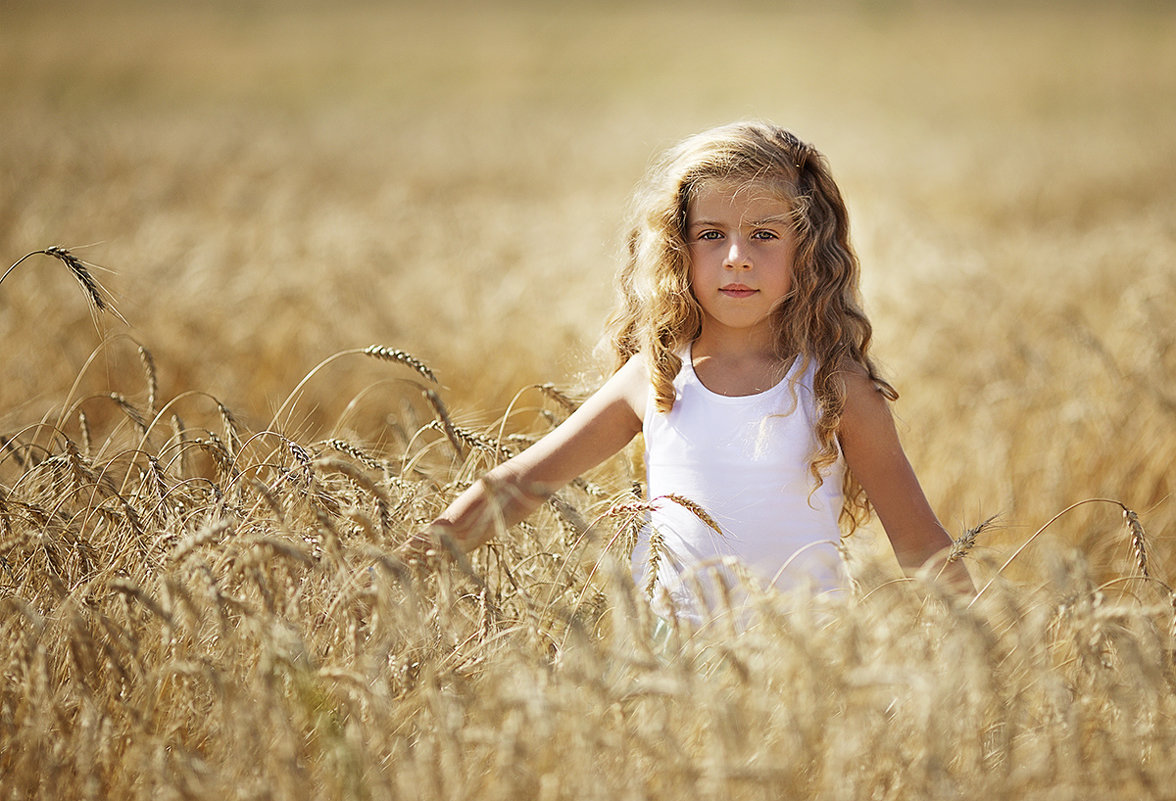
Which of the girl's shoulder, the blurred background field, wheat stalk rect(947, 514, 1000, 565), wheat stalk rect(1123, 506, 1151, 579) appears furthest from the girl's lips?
wheat stalk rect(1123, 506, 1151, 579)

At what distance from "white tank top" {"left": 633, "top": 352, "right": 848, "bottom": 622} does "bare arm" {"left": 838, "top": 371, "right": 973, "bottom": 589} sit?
68mm

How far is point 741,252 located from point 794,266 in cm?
15

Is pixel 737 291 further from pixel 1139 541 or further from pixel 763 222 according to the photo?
pixel 1139 541

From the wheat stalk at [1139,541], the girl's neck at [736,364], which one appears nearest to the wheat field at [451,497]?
the wheat stalk at [1139,541]

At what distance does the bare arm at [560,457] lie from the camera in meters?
1.95

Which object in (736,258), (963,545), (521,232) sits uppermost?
(521,232)

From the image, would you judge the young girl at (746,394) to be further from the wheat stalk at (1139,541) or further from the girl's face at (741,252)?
the wheat stalk at (1139,541)

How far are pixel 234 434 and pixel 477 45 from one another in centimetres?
3499

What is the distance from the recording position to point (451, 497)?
2.24 m

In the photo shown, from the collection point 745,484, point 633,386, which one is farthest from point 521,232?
point 745,484

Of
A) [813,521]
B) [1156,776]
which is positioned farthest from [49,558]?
[1156,776]

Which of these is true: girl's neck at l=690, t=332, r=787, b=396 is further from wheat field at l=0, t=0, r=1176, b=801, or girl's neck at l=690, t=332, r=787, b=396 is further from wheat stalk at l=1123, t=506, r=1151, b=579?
wheat stalk at l=1123, t=506, r=1151, b=579

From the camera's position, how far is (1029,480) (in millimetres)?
3656

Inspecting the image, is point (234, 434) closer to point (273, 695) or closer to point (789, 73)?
point (273, 695)
